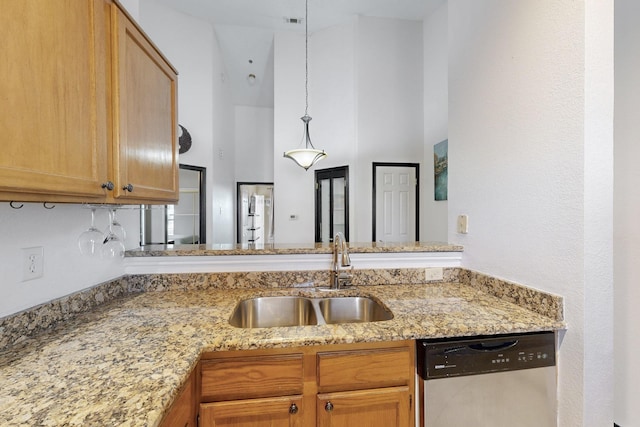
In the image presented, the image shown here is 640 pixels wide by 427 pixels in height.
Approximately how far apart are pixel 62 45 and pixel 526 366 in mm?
1903

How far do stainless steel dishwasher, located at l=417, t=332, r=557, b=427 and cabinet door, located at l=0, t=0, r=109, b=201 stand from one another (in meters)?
1.29

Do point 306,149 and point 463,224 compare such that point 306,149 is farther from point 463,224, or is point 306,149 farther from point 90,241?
point 90,241

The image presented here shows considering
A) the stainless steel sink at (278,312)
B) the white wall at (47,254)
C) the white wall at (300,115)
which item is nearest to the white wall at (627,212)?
the stainless steel sink at (278,312)

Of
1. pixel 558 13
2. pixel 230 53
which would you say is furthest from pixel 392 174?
pixel 230 53

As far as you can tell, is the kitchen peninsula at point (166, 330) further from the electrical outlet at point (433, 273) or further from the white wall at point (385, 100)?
the white wall at point (385, 100)

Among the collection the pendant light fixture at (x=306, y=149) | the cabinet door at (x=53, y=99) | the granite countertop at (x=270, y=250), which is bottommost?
the granite countertop at (x=270, y=250)

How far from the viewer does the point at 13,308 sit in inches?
39.6

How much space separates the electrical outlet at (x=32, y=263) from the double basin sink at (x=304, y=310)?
0.84 meters

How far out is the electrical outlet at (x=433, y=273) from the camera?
6.05 feet

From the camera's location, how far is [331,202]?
478 cm

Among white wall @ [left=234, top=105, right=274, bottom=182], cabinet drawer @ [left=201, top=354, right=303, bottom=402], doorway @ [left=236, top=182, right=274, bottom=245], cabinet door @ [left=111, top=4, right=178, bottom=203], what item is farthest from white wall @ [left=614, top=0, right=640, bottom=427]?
white wall @ [left=234, top=105, right=274, bottom=182]

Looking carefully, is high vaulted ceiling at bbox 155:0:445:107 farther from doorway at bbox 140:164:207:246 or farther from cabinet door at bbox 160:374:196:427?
cabinet door at bbox 160:374:196:427

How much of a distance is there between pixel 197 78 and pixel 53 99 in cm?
406

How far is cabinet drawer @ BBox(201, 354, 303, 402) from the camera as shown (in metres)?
1.06
